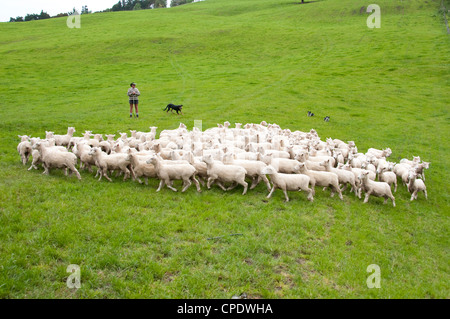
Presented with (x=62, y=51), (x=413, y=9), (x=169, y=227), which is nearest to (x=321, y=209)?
(x=169, y=227)

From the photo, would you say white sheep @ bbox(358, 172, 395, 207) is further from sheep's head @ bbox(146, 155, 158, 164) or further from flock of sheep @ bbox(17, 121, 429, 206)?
sheep's head @ bbox(146, 155, 158, 164)

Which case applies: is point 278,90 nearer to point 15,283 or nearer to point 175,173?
point 175,173

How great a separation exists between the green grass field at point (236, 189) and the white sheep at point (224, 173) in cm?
51

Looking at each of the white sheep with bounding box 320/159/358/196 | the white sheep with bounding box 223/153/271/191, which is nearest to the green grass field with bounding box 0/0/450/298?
the white sheep with bounding box 223/153/271/191

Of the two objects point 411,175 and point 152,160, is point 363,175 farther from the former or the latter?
point 152,160

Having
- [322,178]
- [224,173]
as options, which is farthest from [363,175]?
[224,173]
